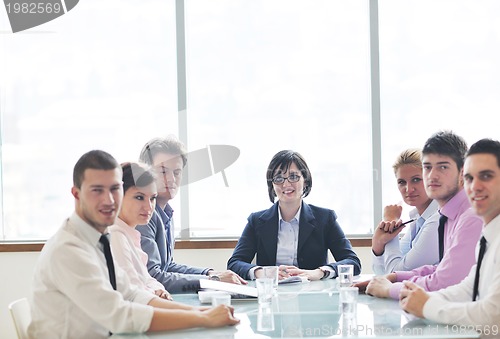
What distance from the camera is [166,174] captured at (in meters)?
3.69

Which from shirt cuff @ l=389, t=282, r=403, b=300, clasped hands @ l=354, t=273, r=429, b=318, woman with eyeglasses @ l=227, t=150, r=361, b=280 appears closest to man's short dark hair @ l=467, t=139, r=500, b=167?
clasped hands @ l=354, t=273, r=429, b=318

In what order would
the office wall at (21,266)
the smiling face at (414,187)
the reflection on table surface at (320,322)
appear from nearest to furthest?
the reflection on table surface at (320,322)
the smiling face at (414,187)
the office wall at (21,266)

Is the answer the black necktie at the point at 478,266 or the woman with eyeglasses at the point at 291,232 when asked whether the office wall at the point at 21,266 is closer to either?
the woman with eyeglasses at the point at 291,232

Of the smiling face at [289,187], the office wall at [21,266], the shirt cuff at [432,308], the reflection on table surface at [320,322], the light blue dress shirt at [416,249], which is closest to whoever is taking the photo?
the reflection on table surface at [320,322]

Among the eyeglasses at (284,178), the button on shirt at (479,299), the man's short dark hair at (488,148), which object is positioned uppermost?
the man's short dark hair at (488,148)

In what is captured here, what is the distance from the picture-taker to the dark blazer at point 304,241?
12.5 feet

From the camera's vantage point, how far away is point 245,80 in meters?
5.17

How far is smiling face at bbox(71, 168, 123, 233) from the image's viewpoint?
240 centimetres

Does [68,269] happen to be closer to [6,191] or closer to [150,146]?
[150,146]

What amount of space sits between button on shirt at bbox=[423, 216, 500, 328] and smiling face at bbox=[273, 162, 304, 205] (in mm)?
1461

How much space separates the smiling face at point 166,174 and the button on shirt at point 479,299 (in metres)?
1.68

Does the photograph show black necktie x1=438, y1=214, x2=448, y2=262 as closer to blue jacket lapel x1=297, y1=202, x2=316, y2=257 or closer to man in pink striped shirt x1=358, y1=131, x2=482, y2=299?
man in pink striped shirt x1=358, y1=131, x2=482, y2=299

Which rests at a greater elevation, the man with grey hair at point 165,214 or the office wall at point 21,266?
the man with grey hair at point 165,214

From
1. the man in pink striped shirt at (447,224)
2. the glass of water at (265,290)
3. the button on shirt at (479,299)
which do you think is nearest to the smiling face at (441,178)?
the man in pink striped shirt at (447,224)
